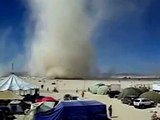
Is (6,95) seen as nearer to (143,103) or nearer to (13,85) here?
(13,85)

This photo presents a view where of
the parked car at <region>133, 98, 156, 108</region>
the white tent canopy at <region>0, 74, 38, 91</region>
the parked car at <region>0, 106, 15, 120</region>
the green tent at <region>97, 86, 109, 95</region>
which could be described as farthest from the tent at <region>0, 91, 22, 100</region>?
the green tent at <region>97, 86, 109, 95</region>

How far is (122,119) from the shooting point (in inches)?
945

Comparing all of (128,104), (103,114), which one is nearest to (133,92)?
(128,104)

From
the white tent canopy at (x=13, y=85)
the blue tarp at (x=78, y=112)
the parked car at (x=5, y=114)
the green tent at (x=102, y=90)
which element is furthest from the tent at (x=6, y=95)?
the green tent at (x=102, y=90)

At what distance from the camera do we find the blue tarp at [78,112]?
16.9 meters

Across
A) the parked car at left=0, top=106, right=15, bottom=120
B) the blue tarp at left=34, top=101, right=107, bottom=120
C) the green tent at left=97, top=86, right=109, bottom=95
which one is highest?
the green tent at left=97, top=86, right=109, bottom=95

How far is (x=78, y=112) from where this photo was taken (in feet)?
55.6

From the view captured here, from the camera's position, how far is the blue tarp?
55.5 ft

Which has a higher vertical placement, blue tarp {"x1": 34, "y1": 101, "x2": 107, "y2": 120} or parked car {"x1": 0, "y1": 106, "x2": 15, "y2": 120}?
blue tarp {"x1": 34, "y1": 101, "x2": 107, "y2": 120}

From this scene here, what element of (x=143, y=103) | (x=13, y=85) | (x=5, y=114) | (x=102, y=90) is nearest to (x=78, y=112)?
(x=5, y=114)

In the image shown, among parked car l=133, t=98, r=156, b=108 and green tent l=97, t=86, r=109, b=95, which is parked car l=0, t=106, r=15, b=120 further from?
green tent l=97, t=86, r=109, b=95

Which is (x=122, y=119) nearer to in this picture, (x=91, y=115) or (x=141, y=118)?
(x=141, y=118)

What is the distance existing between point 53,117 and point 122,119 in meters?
8.28

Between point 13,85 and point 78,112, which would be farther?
point 13,85
